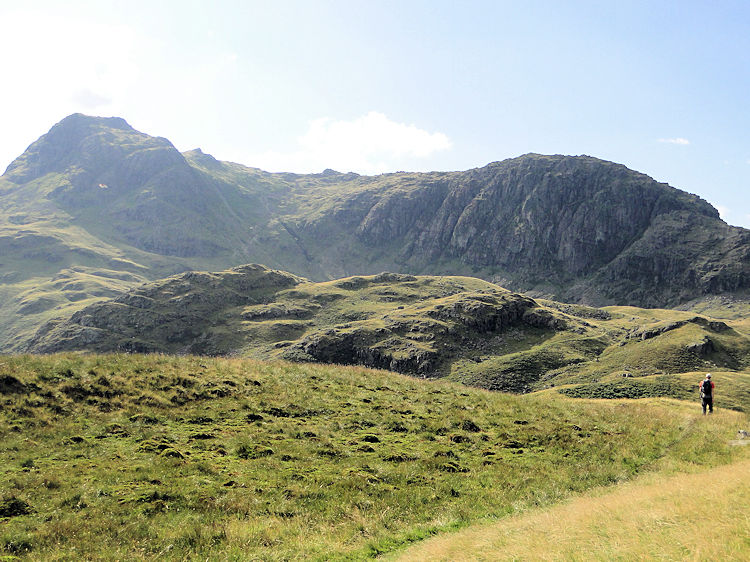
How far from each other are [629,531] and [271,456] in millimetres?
15331

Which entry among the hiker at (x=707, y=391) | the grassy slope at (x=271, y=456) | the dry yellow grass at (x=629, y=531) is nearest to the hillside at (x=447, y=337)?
the hiker at (x=707, y=391)

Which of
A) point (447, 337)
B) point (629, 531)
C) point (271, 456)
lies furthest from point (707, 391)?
point (447, 337)

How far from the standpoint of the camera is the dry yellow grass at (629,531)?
10.3 m

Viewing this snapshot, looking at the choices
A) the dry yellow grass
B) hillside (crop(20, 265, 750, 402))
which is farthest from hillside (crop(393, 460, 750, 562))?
hillside (crop(20, 265, 750, 402))

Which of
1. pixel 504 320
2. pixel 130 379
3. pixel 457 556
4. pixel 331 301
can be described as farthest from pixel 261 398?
pixel 331 301

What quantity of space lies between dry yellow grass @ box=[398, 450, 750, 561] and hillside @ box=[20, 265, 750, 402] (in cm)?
6549

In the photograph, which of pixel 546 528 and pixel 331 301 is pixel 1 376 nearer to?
pixel 546 528

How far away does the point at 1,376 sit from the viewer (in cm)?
2436

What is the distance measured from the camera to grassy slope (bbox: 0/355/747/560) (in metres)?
14.3

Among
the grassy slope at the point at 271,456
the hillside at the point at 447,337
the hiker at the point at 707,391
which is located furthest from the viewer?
the hillside at the point at 447,337

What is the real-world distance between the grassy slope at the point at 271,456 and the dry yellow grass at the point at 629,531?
271 centimetres

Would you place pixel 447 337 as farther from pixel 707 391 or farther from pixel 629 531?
pixel 629 531

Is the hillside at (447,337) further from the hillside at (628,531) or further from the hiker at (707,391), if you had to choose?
the hillside at (628,531)

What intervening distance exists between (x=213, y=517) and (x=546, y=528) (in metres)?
11.1
